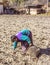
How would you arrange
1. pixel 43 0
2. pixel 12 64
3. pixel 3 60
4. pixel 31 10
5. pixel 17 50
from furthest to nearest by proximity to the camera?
pixel 43 0 < pixel 31 10 < pixel 17 50 < pixel 3 60 < pixel 12 64

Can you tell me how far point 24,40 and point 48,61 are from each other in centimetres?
98

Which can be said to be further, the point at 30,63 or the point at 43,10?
the point at 43,10

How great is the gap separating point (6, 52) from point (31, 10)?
38848 millimetres

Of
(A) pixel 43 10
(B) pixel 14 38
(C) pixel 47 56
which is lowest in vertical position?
(A) pixel 43 10

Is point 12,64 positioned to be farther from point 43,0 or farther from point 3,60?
point 43,0

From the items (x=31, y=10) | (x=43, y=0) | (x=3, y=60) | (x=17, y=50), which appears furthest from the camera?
(x=43, y=0)

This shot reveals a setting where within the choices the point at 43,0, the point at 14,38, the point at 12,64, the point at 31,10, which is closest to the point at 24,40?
the point at 14,38

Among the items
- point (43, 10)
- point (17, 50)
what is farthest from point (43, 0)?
point (17, 50)

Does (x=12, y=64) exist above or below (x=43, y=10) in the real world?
above

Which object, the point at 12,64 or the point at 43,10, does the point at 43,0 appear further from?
the point at 12,64

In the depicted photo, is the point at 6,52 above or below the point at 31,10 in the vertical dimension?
above

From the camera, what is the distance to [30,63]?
6441 millimetres

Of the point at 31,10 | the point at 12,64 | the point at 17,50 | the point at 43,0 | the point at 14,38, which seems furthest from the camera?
the point at 43,0

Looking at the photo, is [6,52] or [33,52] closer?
[33,52]
